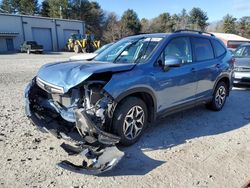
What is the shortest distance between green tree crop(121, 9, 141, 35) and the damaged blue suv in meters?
56.8

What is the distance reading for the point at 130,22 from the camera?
6225 centimetres

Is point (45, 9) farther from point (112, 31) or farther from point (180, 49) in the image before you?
point (180, 49)

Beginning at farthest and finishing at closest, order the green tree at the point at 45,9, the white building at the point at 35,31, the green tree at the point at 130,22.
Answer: the green tree at the point at 130,22, the green tree at the point at 45,9, the white building at the point at 35,31

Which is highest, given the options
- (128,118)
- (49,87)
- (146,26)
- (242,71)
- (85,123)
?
(146,26)

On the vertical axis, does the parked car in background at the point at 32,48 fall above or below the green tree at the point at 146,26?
below

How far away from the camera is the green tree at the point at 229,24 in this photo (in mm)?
71188

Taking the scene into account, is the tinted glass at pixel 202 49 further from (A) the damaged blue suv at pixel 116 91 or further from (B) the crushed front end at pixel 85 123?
(B) the crushed front end at pixel 85 123

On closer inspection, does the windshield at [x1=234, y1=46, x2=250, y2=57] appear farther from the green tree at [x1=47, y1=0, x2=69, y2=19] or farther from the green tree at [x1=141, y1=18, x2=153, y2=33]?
the green tree at [x1=141, y1=18, x2=153, y2=33]

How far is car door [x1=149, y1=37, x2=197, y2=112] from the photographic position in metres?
4.68

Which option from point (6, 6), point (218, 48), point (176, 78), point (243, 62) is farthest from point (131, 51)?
point (6, 6)

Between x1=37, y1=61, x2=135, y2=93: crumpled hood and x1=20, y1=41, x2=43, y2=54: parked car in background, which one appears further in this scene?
x1=20, y1=41, x2=43, y2=54: parked car in background

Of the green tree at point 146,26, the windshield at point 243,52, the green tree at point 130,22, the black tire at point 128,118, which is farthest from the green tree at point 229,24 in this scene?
the black tire at point 128,118

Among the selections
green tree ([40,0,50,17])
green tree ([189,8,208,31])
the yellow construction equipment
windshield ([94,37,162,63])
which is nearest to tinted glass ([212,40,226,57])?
windshield ([94,37,162,63])

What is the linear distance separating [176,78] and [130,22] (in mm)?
59596
